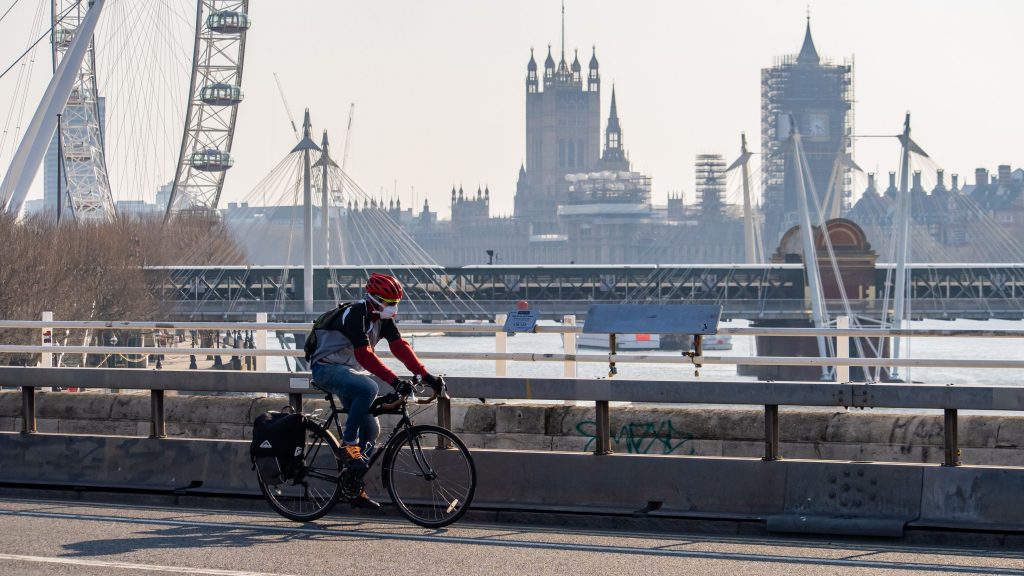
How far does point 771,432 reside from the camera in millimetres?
11242

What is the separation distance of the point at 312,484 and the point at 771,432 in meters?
3.24

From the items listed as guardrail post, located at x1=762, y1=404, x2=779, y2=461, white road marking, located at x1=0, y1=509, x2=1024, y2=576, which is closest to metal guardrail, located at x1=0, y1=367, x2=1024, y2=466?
guardrail post, located at x1=762, y1=404, x2=779, y2=461

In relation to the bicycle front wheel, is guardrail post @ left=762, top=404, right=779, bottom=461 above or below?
above

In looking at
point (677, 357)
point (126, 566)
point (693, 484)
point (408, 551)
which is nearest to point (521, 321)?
point (677, 357)

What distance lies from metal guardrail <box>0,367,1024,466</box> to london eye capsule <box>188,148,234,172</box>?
11939 cm

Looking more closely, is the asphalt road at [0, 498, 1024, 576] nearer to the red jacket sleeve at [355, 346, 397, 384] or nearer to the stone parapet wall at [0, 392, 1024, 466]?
the red jacket sleeve at [355, 346, 397, 384]

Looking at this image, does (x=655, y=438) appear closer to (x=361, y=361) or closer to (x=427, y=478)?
(x=427, y=478)

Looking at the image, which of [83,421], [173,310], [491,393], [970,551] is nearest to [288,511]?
[491,393]

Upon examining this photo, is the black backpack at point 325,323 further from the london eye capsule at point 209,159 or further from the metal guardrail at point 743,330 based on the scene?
the london eye capsule at point 209,159

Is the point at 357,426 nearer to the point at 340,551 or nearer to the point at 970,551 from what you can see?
the point at 340,551

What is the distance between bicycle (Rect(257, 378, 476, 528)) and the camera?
11.3 meters

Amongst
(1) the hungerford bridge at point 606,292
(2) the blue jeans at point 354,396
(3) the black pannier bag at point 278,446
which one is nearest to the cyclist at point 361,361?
(2) the blue jeans at point 354,396

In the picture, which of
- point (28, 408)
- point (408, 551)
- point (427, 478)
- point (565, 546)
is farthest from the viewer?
point (28, 408)

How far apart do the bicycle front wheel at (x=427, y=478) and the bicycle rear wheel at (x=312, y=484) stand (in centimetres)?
42
